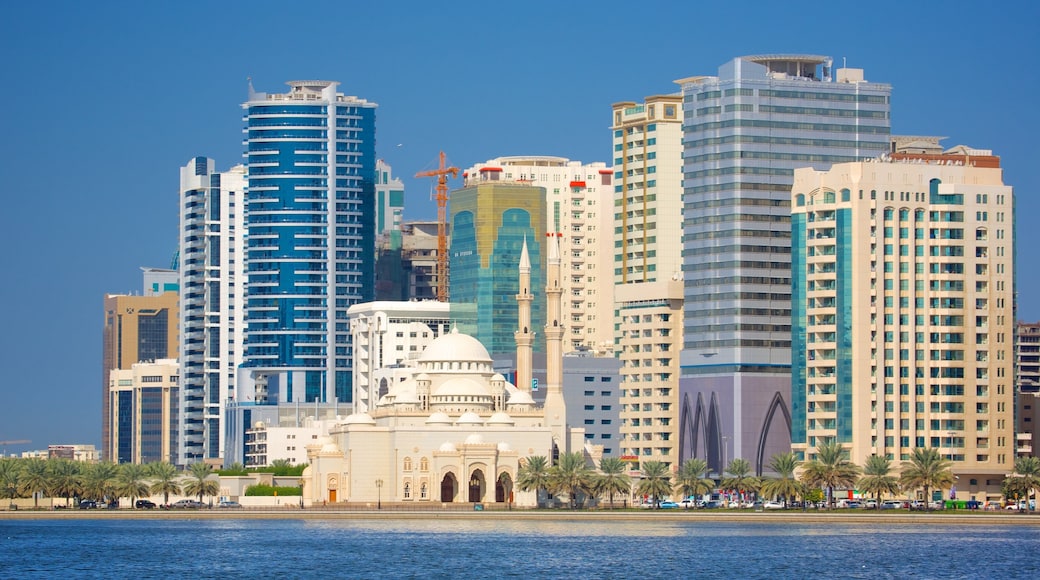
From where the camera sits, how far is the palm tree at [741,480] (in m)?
184

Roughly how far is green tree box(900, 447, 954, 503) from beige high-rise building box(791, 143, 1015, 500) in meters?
11.9

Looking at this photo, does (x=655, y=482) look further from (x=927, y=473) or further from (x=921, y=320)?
(x=921, y=320)

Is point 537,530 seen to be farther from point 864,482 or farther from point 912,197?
point 912,197

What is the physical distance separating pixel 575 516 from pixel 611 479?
749cm

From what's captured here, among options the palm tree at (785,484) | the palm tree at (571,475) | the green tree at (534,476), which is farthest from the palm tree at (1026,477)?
the green tree at (534,476)

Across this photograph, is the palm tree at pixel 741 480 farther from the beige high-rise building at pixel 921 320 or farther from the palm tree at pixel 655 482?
the beige high-rise building at pixel 921 320

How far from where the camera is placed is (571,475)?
18950 cm

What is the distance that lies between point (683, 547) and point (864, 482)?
113ft

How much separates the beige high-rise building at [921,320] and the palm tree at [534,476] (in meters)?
23.0

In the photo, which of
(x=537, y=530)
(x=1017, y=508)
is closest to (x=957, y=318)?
(x=1017, y=508)

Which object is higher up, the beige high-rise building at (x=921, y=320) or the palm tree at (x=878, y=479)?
the beige high-rise building at (x=921, y=320)

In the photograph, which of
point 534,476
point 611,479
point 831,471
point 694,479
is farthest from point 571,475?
point 831,471

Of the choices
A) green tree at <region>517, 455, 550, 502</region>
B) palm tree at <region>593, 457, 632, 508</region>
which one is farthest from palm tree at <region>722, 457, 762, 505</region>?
green tree at <region>517, 455, 550, 502</region>

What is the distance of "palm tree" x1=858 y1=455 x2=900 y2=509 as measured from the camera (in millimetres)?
173000
